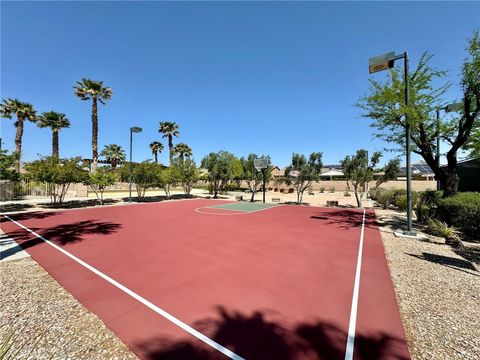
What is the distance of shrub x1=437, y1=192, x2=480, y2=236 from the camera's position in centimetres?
992

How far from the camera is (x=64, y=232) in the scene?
11055 mm

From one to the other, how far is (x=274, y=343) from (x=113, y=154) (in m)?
65.6

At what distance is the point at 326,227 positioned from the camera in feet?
41.9

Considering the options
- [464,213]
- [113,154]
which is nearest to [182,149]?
[113,154]

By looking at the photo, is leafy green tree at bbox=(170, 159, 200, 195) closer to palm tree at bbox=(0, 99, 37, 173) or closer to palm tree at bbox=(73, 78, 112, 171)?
palm tree at bbox=(73, 78, 112, 171)

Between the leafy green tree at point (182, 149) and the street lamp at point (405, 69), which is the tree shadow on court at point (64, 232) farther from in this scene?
the leafy green tree at point (182, 149)

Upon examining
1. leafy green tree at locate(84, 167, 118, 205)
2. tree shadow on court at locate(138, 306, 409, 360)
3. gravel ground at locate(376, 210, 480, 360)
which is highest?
leafy green tree at locate(84, 167, 118, 205)

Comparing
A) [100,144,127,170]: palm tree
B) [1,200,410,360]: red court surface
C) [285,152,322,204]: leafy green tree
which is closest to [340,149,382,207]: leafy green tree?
[285,152,322,204]: leafy green tree

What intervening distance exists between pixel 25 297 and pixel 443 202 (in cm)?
1632

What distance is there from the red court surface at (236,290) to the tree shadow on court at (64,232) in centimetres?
12

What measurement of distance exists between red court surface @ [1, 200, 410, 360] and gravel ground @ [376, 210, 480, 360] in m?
0.28

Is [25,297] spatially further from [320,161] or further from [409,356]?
[320,161]

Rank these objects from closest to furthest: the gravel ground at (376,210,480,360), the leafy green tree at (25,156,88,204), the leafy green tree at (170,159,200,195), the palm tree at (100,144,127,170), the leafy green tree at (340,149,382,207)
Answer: the gravel ground at (376,210,480,360), the leafy green tree at (25,156,88,204), the leafy green tree at (340,149,382,207), the leafy green tree at (170,159,200,195), the palm tree at (100,144,127,170)

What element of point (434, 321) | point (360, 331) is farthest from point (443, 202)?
point (360, 331)
